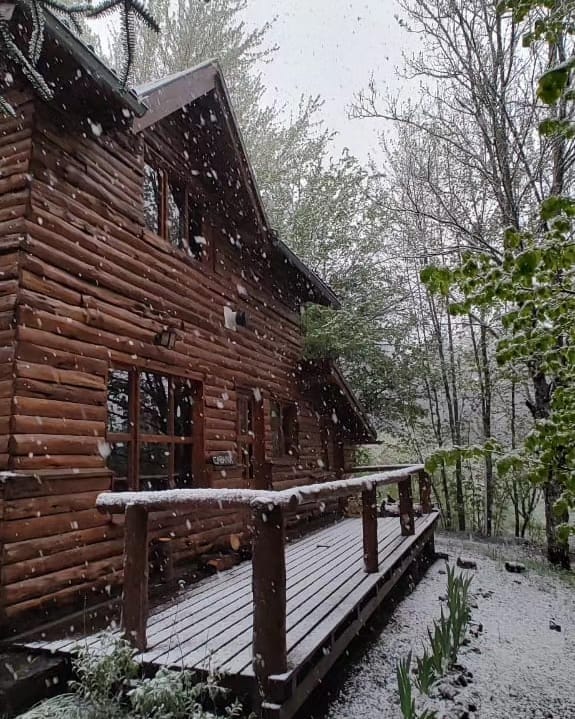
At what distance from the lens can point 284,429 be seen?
405 inches

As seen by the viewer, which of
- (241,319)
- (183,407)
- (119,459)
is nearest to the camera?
(119,459)

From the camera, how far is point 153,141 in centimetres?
636

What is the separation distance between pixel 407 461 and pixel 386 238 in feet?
23.8

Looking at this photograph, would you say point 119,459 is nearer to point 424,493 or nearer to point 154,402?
point 154,402

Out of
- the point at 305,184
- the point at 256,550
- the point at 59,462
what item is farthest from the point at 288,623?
the point at 305,184

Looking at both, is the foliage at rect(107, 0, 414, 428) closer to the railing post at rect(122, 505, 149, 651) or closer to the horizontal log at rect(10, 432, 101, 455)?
the horizontal log at rect(10, 432, 101, 455)

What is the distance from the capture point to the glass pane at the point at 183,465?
647cm

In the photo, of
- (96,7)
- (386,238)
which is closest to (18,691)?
(96,7)

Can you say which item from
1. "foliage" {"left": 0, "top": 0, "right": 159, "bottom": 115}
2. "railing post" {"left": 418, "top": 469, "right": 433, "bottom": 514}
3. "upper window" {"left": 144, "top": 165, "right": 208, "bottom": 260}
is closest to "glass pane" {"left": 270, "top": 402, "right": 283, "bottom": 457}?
"railing post" {"left": 418, "top": 469, "right": 433, "bottom": 514}

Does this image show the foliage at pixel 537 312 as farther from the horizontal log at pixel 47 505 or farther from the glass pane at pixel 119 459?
the glass pane at pixel 119 459

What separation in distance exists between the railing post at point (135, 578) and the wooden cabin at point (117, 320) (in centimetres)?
22

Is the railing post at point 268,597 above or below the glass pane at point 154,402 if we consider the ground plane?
below

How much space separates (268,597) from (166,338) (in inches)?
141

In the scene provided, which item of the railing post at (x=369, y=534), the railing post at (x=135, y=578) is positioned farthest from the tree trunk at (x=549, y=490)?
the railing post at (x=135, y=578)
